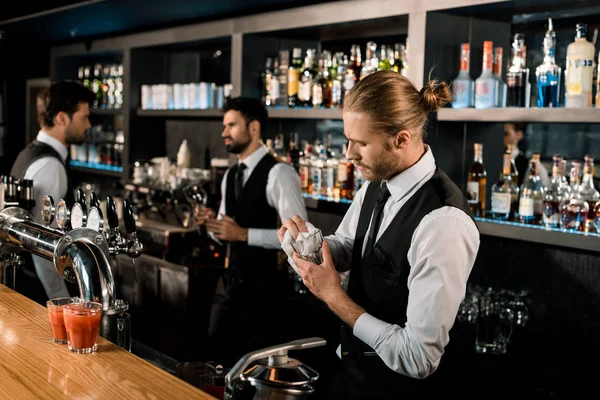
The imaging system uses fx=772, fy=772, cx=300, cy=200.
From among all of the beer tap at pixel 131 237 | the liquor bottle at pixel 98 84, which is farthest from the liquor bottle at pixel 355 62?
the liquor bottle at pixel 98 84

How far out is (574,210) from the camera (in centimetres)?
282

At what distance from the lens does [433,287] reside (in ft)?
5.68

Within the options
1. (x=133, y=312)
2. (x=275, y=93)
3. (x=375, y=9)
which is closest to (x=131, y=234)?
(x=375, y=9)

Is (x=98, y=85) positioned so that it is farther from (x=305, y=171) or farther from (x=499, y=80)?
(x=499, y=80)

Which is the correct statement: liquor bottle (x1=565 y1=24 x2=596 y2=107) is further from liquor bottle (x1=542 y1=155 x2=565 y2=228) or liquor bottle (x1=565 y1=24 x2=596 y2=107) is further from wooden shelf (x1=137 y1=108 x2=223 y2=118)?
wooden shelf (x1=137 y1=108 x2=223 y2=118)

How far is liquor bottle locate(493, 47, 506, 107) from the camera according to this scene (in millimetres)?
3117

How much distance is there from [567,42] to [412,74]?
2.05 feet

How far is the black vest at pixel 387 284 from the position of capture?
1897 mm

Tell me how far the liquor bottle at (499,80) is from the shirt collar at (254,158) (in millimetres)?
1261

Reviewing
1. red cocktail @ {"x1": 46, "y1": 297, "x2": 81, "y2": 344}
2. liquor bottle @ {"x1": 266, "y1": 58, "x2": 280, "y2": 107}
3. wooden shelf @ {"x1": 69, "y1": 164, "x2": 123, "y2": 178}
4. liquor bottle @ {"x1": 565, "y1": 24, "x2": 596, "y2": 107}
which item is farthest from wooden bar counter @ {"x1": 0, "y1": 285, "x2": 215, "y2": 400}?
wooden shelf @ {"x1": 69, "y1": 164, "x2": 123, "y2": 178}

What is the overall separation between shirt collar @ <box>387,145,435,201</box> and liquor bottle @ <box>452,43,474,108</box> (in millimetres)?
1256

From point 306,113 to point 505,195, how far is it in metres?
1.24

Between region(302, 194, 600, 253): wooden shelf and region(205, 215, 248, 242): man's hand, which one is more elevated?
region(302, 194, 600, 253): wooden shelf

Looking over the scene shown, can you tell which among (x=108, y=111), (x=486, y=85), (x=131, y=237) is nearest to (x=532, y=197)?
(x=486, y=85)
